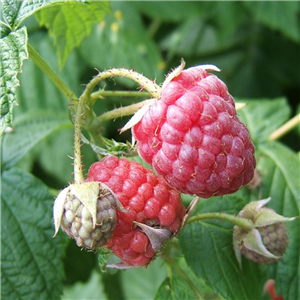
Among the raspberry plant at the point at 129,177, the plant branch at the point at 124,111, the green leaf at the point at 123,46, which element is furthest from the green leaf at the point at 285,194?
the green leaf at the point at 123,46

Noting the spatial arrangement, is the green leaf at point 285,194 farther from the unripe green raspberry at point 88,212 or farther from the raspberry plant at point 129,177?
the unripe green raspberry at point 88,212

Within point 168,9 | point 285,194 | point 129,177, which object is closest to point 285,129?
point 285,194

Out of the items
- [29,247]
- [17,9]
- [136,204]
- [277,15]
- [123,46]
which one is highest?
[17,9]

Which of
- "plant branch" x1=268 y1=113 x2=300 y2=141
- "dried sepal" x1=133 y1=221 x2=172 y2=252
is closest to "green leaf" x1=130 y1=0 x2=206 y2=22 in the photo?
"plant branch" x1=268 y1=113 x2=300 y2=141

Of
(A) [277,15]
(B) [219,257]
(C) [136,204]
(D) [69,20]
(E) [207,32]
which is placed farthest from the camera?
(E) [207,32]

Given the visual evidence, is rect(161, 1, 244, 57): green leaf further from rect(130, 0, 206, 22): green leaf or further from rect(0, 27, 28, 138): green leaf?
rect(0, 27, 28, 138): green leaf

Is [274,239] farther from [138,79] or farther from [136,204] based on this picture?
[138,79]
